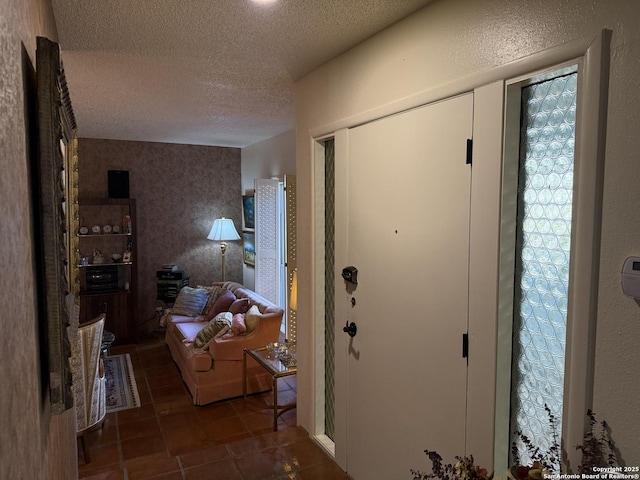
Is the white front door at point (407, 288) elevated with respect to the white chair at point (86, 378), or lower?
elevated

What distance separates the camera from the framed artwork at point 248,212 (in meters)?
6.64

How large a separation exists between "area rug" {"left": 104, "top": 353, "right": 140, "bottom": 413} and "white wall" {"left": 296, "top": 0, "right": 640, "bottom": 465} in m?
3.22

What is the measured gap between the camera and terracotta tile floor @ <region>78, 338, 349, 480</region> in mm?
2783

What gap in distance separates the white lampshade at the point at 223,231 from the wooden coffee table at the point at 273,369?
2.74m

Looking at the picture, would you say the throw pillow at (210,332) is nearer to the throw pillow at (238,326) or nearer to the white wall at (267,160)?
the throw pillow at (238,326)

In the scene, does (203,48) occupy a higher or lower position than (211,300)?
higher

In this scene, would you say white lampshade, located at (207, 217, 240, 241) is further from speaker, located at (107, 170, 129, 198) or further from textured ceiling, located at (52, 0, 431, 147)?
textured ceiling, located at (52, 0, 431, 147)

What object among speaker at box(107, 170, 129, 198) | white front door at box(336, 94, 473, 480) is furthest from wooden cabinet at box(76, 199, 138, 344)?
white front door at box(336, 94, 473, 480)

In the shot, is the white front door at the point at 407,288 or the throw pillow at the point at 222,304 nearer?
the white front door at the point at 407,288

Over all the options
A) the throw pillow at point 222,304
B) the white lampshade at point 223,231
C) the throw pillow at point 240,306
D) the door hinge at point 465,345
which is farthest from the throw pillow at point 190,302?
the door hinge at point 465,345

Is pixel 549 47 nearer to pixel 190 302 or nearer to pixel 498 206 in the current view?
pixel 498 206

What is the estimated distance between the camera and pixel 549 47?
149 centimetres

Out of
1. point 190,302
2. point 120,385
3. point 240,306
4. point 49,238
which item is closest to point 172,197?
point 190,302

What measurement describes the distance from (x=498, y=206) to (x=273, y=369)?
2481mm
